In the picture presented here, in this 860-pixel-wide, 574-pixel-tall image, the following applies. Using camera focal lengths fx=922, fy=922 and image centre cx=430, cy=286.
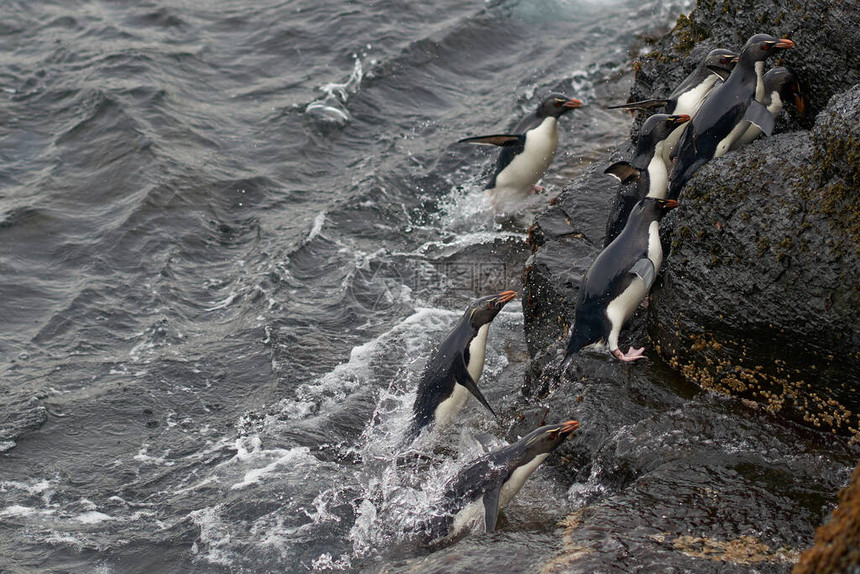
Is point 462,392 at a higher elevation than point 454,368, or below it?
below

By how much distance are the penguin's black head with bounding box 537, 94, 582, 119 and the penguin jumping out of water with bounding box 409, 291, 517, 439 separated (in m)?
3.85

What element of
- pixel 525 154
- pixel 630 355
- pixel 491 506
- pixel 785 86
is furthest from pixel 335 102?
pixel 491 506

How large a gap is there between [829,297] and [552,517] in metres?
1.96

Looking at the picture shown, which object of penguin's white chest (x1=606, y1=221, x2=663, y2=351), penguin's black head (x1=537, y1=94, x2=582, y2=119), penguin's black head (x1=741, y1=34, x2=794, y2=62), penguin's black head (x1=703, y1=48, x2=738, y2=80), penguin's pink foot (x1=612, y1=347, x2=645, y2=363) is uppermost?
penguin's black head (x1=741, y1=34, x2=794, y2=62)

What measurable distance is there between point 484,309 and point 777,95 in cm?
246

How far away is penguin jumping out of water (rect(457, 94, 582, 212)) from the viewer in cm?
990

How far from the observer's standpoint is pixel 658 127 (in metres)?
6.54

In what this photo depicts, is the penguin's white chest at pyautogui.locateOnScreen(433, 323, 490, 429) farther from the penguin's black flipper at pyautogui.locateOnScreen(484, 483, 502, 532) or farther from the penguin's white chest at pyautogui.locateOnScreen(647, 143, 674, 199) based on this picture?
the penguin's white chest at pyautogui.locateOnScreen(647, 143, 674, 199)

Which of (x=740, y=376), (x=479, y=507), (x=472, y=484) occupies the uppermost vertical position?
(x=740, y=376)

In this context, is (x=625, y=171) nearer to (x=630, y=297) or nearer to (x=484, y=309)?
(x=630, y=297)

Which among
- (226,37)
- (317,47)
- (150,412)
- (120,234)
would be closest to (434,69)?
(317,47)

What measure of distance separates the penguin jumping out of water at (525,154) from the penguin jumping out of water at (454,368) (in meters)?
3.47

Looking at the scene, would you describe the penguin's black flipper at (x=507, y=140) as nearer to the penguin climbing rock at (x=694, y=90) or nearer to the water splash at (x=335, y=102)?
the penguin climbing rock at (x=694, y=90)

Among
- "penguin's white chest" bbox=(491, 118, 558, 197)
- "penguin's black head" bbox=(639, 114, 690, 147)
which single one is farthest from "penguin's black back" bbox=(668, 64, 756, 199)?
"penguin's white chest" bbox=(491, 118, 558, 197)
